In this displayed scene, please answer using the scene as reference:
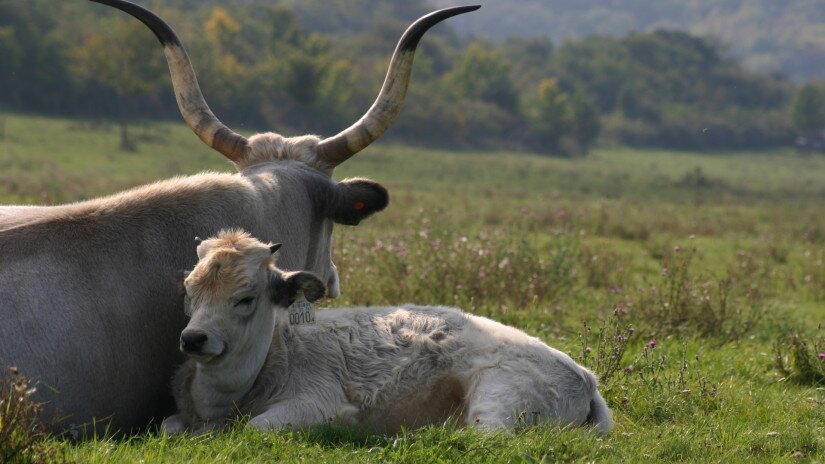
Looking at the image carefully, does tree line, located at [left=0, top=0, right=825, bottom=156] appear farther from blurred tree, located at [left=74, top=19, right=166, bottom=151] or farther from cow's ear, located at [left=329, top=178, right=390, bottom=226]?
cow's ear, located at [left=329, top=178, right=390, bottom=226]

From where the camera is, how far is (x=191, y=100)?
316 inches

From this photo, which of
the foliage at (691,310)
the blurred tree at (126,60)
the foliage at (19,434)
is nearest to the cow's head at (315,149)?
the foliage at (19,434)

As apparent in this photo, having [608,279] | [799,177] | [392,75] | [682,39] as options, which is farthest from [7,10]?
[682,39]

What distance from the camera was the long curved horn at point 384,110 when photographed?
779 cm

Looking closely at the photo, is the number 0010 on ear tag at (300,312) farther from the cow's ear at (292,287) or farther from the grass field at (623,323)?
the grass field at (623,323)

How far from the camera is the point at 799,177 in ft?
255

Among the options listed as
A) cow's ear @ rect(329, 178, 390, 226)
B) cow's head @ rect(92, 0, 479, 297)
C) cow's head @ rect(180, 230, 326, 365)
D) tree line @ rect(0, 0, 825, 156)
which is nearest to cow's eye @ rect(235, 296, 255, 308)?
cow's head @ rect(180, 230, 326, 365)

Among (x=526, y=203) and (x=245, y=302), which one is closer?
(x=245, y=302)

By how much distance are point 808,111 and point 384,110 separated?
12582cm

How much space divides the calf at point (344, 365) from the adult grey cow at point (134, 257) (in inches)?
15.1

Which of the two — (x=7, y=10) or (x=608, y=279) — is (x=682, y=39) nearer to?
(x=7, y=10)

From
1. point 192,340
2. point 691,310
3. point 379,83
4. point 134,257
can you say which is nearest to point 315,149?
point 134,257

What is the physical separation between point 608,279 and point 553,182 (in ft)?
129

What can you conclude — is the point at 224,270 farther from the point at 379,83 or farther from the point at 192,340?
the point at 379,83
